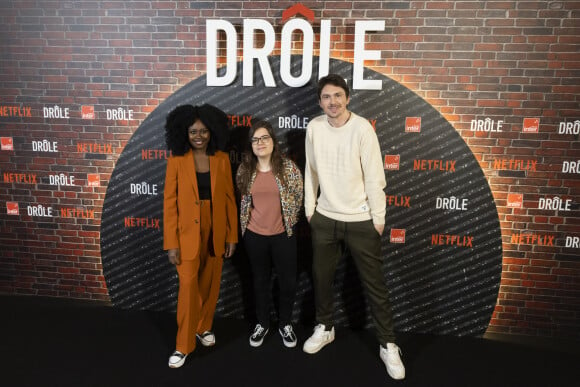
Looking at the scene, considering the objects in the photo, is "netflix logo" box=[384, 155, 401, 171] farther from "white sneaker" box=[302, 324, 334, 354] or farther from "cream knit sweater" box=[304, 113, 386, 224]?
"white sneaker" box=[302, 324, 334, 354]

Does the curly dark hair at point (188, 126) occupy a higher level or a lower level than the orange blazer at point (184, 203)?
higher

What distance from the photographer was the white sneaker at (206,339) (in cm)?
331

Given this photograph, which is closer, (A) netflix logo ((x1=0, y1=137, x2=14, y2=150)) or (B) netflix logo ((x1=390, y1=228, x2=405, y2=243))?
(B) netflix logo ((x1=390, y1=228, x2=405, y2=243))

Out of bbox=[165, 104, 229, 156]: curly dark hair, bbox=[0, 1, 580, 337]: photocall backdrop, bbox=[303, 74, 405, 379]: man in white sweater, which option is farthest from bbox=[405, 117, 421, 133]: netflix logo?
bbox=[165, 104, 229, 156]: curly dark hair

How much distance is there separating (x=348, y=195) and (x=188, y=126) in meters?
1.24

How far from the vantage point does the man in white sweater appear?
291cm

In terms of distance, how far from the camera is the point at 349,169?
294 centimetres

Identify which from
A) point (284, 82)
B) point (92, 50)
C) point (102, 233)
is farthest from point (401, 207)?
point (92, 50)

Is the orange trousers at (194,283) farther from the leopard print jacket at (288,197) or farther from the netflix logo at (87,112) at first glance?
the netflix logo at (87,112)

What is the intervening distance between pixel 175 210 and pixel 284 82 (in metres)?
1.38

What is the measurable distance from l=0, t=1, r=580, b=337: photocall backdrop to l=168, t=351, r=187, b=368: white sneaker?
32.5 inches

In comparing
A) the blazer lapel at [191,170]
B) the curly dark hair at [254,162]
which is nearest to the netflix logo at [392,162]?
the curly dark hair at [254,162]

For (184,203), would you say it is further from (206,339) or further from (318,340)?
(318,340)

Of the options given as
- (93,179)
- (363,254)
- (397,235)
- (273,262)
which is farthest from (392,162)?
(93,179)
